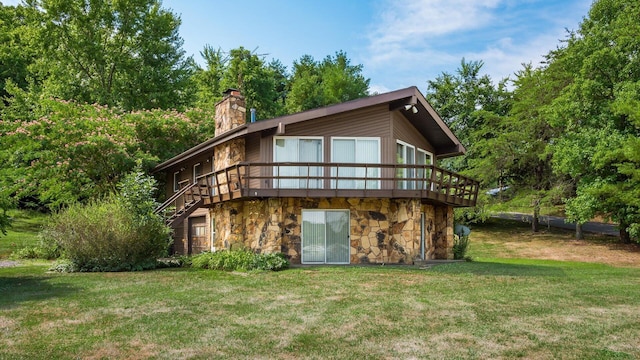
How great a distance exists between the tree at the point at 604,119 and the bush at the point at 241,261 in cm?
1791

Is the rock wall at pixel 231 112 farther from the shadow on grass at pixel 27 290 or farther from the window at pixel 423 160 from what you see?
the shadow on grass at pixel 27 290

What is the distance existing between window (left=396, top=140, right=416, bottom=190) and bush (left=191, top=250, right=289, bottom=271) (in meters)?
5.15

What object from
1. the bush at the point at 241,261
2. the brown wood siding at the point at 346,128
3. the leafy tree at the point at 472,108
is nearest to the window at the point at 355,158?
the brown wood siding at the point at 346,128

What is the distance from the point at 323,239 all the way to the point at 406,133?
215 inches

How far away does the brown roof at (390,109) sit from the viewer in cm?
1694

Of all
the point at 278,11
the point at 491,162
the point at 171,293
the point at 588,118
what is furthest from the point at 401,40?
the point at 491,162

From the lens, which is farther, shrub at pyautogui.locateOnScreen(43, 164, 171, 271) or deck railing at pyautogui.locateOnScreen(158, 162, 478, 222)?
deck railing at pyautogui.locateOnScreen(158, 162, 478, 222)

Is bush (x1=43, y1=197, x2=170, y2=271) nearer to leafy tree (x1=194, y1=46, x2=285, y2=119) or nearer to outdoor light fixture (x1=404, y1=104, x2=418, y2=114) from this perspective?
outdoor light fixture (x1=404, y1=104, x2=418, y2=114)

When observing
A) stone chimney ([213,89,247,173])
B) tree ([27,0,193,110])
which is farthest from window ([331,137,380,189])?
tree ([27,0,193,110])

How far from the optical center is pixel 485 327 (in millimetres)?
8602

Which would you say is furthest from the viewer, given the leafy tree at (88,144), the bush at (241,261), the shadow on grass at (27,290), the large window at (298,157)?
the leafy tree at (88,144)

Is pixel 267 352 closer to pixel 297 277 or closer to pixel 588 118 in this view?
pixel 297 277

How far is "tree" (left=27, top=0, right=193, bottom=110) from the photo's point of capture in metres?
34.6

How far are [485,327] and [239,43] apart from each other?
39.5 m
